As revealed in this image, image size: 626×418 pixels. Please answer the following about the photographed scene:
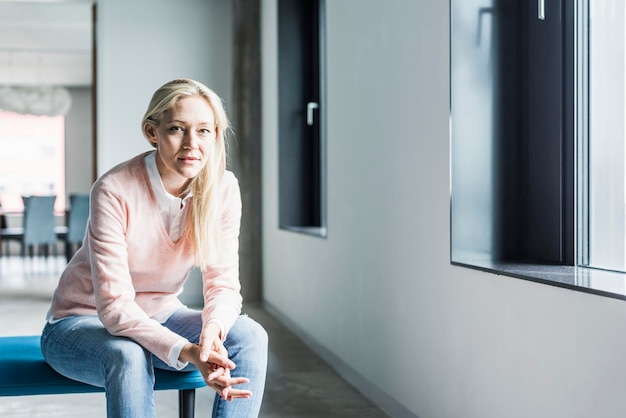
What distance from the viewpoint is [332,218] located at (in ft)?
11.8

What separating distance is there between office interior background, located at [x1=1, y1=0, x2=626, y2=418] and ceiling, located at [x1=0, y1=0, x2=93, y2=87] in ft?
10.8

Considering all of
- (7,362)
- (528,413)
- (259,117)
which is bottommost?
(528,413)

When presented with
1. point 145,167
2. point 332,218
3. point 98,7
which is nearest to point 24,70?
point 98,7

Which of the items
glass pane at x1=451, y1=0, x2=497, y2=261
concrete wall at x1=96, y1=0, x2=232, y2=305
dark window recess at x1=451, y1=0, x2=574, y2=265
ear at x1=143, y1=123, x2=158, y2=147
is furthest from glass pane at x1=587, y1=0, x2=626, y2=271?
concrete wall at x1=96, y1=0, x2=232, y2=305

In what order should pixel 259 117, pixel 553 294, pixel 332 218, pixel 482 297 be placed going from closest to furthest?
pixel 553 294
pixel 482 297
pixel 332 218
pixel 259 117

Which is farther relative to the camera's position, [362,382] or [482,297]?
[362,382]

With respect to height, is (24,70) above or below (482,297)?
above

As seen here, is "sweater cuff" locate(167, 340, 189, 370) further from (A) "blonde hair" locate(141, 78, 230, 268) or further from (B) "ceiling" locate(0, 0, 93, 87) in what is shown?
(B) "ceiling" locate(0, 0, 93, 87)

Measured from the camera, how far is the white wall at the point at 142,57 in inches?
224

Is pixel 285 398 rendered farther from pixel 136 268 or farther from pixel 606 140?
pixel 606 140

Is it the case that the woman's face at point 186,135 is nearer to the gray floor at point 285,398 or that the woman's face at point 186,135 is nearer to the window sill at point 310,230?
the gray floor at point 285,398

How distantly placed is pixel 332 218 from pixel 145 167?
1.72 m

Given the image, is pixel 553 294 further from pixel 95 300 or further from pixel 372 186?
pixel 372 186

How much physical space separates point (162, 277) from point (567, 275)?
96 cm
